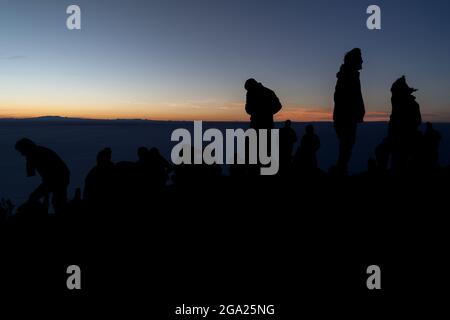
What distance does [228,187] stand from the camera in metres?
10.3

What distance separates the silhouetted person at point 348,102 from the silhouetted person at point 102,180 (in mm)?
6545

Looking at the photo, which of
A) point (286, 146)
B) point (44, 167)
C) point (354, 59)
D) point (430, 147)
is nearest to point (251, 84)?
point (286, 146)

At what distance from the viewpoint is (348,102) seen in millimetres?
10211

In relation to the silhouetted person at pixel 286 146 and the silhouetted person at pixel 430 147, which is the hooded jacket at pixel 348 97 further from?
the silhouetted person at pixel 430 147

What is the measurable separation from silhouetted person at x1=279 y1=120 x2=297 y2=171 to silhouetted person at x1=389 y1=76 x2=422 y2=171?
10.2 feet

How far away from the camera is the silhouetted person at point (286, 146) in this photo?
37.1 ft

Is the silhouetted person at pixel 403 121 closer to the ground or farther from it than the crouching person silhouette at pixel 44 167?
farther from it

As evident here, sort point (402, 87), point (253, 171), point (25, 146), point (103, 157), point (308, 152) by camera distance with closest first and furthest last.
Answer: point (25, 146), point (103, 157), point (253, 171), point (402, 87), point (308, 152)

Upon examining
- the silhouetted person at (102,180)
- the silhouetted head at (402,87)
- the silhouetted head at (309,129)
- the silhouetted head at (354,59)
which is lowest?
the silhouetted person at (102,180)

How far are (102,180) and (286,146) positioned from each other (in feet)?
18.5

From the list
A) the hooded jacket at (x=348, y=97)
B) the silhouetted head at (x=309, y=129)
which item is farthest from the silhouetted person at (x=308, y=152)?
the hooded jacket at (x=348, y=97)

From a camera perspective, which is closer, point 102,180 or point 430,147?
point 102,180

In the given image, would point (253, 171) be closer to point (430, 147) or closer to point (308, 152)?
point (308, 152)
